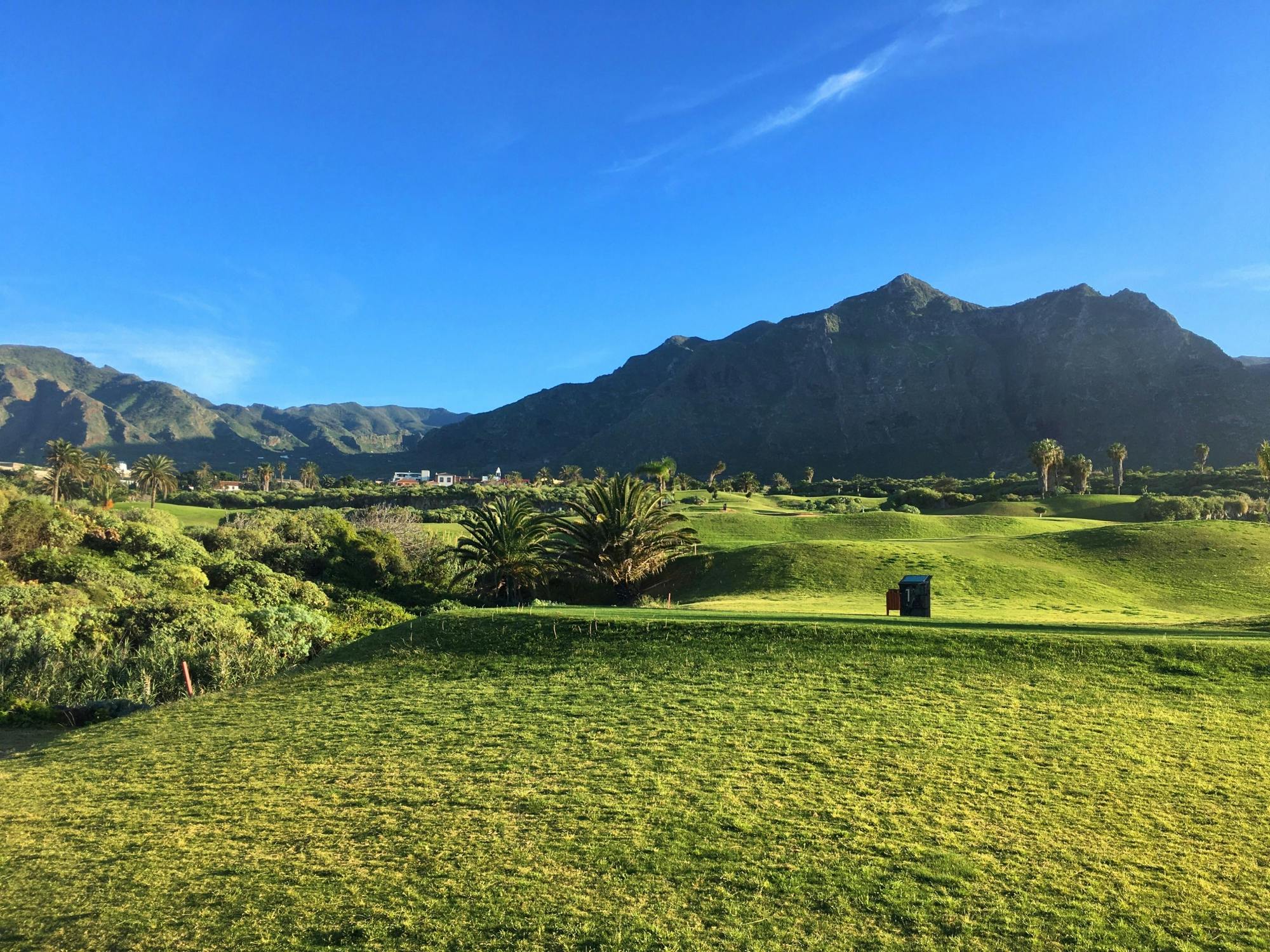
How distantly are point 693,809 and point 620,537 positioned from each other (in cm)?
2204

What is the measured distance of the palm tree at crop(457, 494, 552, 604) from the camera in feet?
104

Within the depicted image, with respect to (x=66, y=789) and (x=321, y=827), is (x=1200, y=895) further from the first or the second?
(x=66, y=789)

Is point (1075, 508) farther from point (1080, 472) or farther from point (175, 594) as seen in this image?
point (175, 594)

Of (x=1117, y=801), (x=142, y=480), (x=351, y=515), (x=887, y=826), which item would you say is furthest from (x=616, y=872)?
(x=142, y=480)

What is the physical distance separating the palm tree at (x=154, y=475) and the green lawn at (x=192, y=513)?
5485 mm

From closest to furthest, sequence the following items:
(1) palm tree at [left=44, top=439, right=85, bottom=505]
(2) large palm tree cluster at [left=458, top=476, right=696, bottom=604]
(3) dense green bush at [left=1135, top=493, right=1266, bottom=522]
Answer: (2) large palm tree cluster at [left=458, top=476, right=696, bottom=604] < (3) dense green bush at [left=1135, top=493, right=1266, bottom=522] < (1) palm tree at [left=44, top=439, right=85, bottom=505]

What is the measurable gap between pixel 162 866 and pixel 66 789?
4337 millimetres

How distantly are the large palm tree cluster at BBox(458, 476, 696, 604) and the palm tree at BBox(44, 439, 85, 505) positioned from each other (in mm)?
64758

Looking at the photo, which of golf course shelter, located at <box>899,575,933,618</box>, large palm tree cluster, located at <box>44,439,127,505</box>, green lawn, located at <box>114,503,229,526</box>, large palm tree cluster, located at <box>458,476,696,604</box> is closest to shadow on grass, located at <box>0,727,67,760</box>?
large palm tree cluster, located at <box>458,476,696,604</box>

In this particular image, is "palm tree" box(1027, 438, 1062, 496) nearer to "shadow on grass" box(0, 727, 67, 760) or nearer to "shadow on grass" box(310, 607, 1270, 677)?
"shadow on grass" box(310, 607, 1270, 677)

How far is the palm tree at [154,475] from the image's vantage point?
3383 inches

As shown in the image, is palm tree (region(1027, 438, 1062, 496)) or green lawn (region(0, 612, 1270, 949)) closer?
green lawn (region(0, 612, 1270, 949))

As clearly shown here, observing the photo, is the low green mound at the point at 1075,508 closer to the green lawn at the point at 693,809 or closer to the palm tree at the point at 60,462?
the green lawn at the point at 693,809

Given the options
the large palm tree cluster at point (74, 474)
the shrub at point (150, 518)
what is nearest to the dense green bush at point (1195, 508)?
the shrub at point (150, 518)
